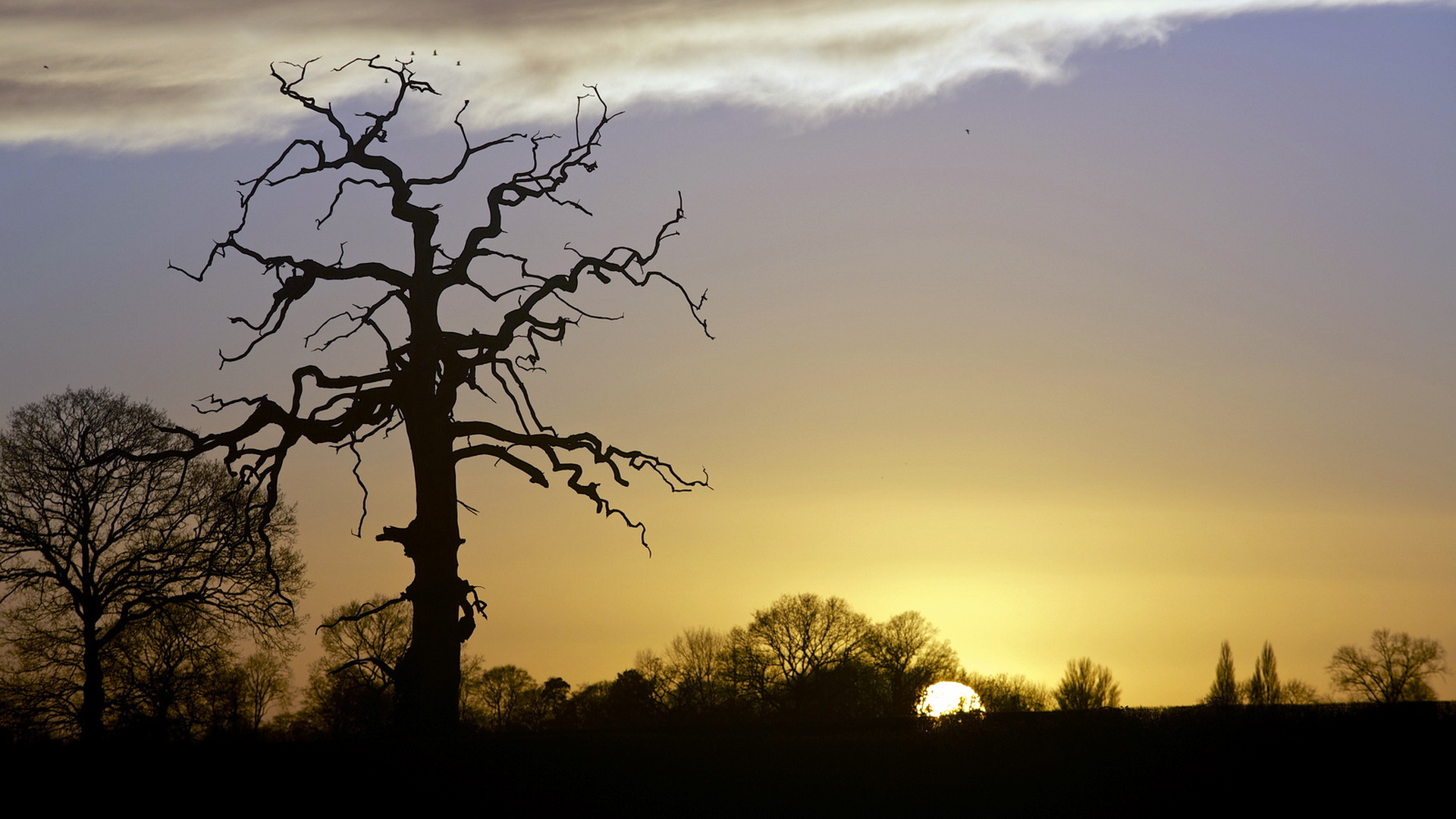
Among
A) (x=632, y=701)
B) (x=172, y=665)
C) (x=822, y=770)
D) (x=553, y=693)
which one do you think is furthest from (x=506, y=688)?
(x=822, y=770)

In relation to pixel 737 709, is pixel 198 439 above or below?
above

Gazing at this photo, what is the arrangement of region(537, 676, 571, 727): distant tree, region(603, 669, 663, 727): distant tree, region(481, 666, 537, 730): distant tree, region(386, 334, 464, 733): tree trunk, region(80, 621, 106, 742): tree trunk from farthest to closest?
1. region(481, 666, 537, 730): distant tree
2. region(537, 676, 571, 727): distant tree
3. region(80, 621, 106, 742): tree trunk
4. region(603, 669, 663, 727): distant tree
5. region(386, 334, 464, 733): tree trunk

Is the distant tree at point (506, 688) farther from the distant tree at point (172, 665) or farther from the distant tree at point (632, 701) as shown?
the distant tree at point (632, 701)

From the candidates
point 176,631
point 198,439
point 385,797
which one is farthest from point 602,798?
point 176,631

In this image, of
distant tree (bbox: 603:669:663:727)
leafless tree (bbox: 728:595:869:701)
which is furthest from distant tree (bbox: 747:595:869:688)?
distant tree (bbox: 603:669:663:727)

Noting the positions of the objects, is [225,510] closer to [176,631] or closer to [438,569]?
[176,631]

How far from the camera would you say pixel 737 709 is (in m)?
20.5

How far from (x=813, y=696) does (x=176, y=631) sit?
2223 cm

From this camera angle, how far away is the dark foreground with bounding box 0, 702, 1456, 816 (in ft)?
38.4

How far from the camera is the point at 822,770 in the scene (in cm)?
1245

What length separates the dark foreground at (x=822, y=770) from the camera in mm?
11695

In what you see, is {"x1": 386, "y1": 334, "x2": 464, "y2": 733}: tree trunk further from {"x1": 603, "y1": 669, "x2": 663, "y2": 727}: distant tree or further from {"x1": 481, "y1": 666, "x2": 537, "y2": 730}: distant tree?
{"x1": 481, "y1": 666, "x2": 537, "y2": 730}: distant tree

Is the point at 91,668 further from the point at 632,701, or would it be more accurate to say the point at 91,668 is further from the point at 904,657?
the point at 904,657

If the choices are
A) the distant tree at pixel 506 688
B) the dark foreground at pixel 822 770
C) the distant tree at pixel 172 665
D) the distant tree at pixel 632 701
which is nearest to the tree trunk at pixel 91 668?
the distant tree at pixel 172 665
